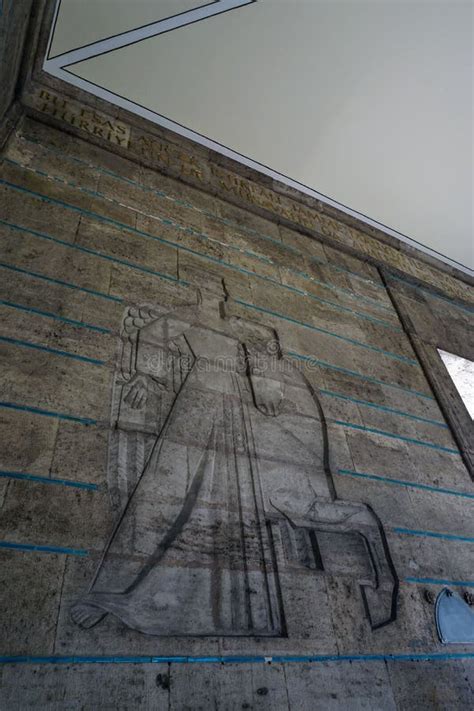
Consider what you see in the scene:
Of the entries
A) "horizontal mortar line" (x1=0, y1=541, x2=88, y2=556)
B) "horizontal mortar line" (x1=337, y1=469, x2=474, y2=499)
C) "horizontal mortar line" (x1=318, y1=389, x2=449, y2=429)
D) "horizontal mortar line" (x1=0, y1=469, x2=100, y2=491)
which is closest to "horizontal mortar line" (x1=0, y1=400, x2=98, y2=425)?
"horizontal mortar line" (x1=0, y1=469, x2=100, y2=491)

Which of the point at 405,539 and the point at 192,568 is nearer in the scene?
the point at 192,568

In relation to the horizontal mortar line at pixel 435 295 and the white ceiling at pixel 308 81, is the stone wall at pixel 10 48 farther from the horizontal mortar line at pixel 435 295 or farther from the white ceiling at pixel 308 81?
the horizontal mortar line at pixel 435 295

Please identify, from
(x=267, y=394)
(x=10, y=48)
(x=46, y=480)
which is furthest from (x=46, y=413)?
(x=10, y=48)

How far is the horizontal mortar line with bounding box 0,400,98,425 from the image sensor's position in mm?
1968

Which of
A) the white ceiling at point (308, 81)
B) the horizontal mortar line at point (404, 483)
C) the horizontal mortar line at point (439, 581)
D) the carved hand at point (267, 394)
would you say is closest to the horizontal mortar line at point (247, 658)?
the horizontal mortar line at point (439, 581)

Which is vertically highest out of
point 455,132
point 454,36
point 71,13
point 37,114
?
point 454,36

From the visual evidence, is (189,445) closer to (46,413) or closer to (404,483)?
(46,413)

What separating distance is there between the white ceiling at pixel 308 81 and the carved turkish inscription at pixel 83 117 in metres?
0.26

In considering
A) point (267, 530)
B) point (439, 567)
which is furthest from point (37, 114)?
point (439, 567)

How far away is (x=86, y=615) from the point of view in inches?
62.6

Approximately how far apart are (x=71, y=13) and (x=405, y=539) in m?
4.61

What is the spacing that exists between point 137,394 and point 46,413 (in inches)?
17.9

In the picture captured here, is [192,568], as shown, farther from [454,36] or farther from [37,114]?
[454,36]

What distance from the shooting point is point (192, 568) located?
1.86 metres
